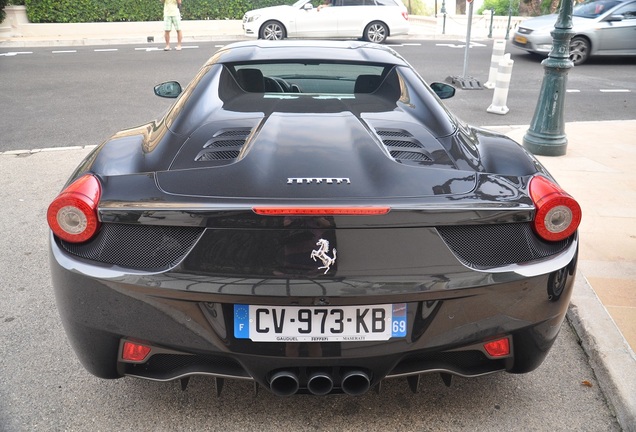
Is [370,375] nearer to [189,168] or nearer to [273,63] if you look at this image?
[189,168]

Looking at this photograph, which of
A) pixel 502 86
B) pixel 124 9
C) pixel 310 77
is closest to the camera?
pixel 310 77

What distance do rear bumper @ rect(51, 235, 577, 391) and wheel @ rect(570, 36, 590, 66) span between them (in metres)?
14.0

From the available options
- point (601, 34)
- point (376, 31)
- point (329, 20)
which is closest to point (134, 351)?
point (601, 34)

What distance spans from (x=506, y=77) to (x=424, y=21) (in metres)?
20.5

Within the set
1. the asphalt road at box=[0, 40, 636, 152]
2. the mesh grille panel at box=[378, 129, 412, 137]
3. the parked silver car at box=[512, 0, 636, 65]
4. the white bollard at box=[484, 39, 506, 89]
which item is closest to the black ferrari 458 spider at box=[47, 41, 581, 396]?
the mesh grille panel at box=[378, 129, 412, 137]

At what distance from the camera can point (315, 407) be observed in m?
2.68

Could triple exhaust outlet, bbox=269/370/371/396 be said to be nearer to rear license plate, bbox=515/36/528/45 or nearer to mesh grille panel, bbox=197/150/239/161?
mesh grille panel, bbox=197/150/239/161

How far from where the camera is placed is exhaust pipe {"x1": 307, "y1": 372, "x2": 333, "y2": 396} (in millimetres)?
2209

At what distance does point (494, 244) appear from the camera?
2.22 metres

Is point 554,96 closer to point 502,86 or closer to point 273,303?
point 502,86

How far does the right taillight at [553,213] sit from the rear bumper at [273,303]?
0.11 m

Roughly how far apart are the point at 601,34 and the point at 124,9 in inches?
619

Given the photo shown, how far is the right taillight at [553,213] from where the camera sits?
2.29 meters

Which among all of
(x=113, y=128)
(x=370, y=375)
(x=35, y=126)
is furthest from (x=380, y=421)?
(x=35, y=126)
